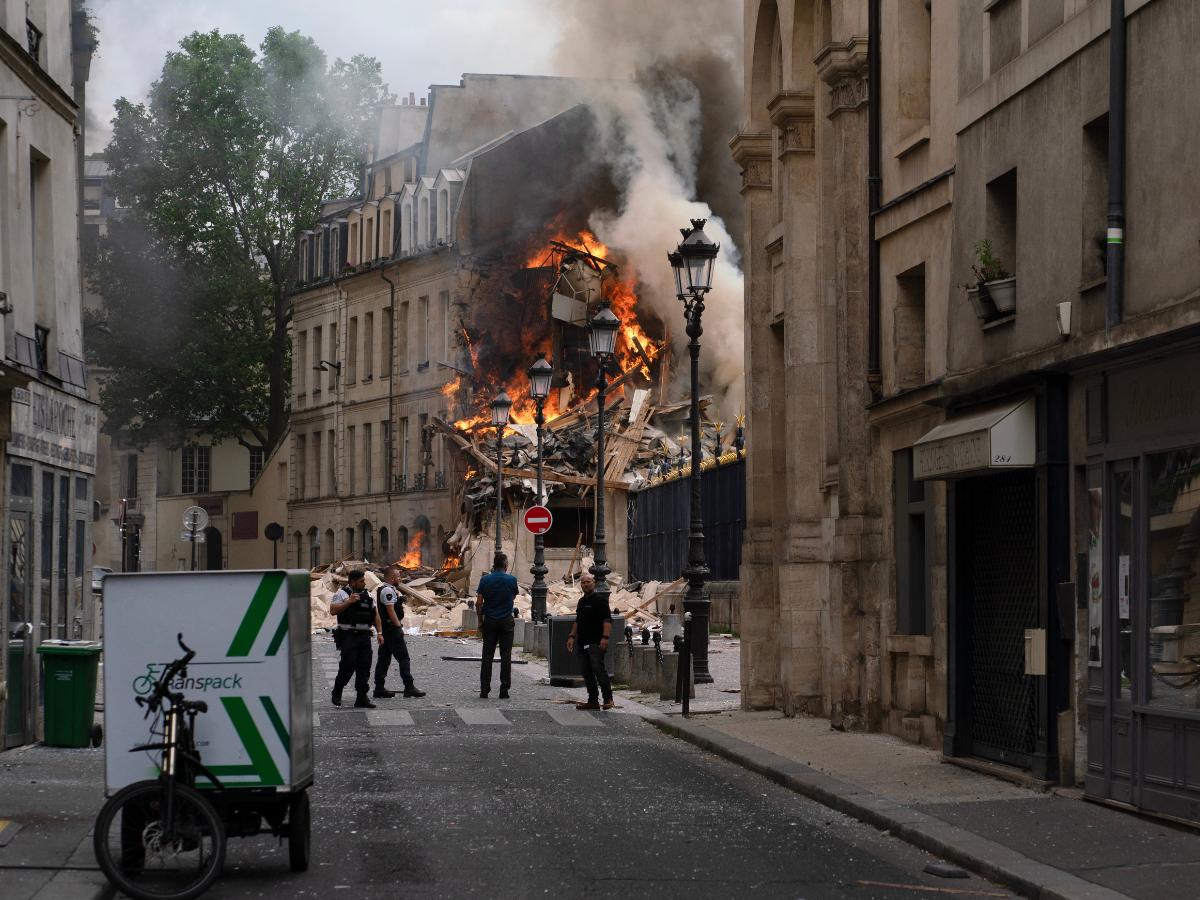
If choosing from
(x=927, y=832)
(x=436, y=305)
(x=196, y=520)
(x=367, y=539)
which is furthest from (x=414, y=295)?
(x=927, y=832)

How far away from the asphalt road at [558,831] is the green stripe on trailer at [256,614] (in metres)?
1.23

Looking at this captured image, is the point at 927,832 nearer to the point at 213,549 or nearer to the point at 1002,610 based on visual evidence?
the point at 1002,610

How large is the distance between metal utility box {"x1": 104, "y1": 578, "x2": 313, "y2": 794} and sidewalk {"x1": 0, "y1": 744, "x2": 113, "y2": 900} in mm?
558

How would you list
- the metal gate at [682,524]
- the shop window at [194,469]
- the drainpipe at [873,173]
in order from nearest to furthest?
1. the drainpipe at [873,173]
2. the metal gate at [682,524]
3. the shop window at [194,469]

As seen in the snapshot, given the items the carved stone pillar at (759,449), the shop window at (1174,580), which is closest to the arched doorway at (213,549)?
the carved stone pillar at (759,449)

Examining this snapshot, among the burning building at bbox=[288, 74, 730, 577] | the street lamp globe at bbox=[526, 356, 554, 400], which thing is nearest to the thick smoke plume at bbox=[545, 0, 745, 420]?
the burning building at bbox=[288, 74, 730, 577]

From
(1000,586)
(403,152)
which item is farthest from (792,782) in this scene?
(403,152)

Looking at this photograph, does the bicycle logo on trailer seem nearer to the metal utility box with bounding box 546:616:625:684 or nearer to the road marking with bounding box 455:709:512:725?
the road marking with bounding box 455:709:512:725

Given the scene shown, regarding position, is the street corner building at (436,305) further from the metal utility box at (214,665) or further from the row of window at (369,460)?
the metal utility box at (214,665)

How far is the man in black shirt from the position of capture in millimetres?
19953

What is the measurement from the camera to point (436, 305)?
209ft

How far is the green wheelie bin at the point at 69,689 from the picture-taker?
14.9 meters

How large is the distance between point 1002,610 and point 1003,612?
3cm

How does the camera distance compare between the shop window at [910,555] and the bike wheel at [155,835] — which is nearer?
the bike wheel at [155,835]
